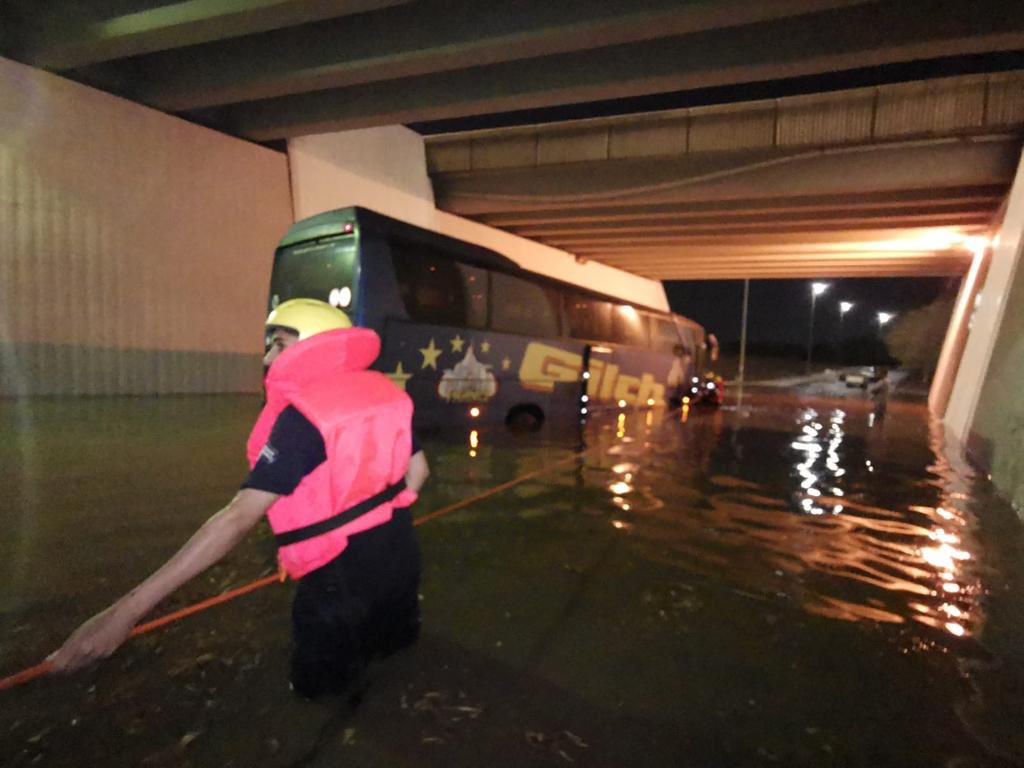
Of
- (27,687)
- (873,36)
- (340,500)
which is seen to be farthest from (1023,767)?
(873,36)

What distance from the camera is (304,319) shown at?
7.64ft

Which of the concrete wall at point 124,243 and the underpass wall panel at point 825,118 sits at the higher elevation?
the underpass wall panel at point 825,118

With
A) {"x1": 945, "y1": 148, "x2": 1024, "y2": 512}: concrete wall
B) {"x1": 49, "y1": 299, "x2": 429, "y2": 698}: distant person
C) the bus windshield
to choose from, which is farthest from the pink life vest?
{"x1": 945, "y1": 148, "x2": 1024, "y2": 512}: concrete wall

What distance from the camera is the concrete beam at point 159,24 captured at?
27.1ft

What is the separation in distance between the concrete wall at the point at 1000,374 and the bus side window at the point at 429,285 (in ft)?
22.7

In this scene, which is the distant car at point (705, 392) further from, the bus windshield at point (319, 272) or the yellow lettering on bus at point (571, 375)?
the bus windshield at point (319, 272)

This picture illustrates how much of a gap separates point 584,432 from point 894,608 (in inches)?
294

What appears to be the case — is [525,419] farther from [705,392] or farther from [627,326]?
[705,392]

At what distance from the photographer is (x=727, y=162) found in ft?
46.3

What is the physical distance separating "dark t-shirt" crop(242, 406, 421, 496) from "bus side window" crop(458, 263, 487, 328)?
7.53 m

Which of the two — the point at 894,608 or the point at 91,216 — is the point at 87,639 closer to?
the point at 894,608

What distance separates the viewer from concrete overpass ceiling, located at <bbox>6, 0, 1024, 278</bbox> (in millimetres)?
8492

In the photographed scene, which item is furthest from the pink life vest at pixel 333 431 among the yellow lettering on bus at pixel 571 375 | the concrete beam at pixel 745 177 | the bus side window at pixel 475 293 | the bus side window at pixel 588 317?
the concrete beam at pixel 745 177

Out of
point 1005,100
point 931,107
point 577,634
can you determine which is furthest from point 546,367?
point 1005,100
